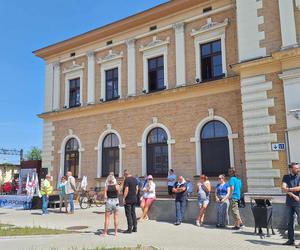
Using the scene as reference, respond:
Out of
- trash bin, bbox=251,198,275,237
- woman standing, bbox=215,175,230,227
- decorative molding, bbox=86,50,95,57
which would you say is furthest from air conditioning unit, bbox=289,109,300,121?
decorative molding, bbox=86,50,95,57

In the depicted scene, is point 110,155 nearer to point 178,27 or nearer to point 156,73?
point 156,73

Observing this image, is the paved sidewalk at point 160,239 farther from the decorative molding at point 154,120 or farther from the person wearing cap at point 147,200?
the decorative molding at point 154,120

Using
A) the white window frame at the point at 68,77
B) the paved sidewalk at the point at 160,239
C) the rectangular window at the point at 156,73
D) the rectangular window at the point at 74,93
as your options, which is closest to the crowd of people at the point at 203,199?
the paved sidewalk at the point at 160,239

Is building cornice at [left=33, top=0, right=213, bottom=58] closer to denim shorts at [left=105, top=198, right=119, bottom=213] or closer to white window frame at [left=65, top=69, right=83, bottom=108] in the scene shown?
white window frame at [left=65, top=69, right=83, bottom=108]

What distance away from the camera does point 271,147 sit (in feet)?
42.9

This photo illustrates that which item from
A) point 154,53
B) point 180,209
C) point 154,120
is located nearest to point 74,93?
point 154,53

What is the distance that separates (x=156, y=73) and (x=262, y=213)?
1133 cm

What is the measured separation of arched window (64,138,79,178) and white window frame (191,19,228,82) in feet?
31.0

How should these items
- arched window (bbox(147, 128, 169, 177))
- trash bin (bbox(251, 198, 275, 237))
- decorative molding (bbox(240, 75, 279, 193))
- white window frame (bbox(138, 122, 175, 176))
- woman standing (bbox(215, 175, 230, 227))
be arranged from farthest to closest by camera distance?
arched window (bbox(147, 128, 169, 177)), white window frame (bbox(138, 122, 175, 176)), decorative molding (bbox(240, 75, 279, 193)), woman standing (bbox(215, 175, 230, 227)), trash bin (bbox(251, 198, 275, 237))

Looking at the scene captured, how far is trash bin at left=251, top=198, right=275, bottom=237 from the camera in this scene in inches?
374

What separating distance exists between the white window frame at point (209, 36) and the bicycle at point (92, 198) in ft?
26.4

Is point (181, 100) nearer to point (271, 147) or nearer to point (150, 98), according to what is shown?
point (150, 98)

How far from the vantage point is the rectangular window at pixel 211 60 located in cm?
1695

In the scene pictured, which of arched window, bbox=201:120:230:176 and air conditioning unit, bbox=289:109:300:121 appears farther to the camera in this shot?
arched window, bbox=201:120:230:176
